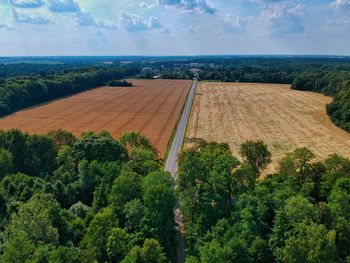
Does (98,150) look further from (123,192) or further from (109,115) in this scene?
(109,115)

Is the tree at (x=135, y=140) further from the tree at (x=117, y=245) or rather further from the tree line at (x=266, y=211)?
the tree at (x=117, y=245)

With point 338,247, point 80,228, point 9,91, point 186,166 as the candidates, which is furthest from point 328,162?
point 9,91

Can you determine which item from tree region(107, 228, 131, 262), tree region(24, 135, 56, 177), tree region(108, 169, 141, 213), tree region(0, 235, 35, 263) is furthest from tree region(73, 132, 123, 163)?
tree region(0, 235, 35, 263)

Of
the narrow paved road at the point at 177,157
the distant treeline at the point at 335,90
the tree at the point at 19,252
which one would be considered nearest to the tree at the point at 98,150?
the narrow paved road at the point at 177,157

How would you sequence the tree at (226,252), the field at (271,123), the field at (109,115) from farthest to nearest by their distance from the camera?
the field at (109,115)
the field at (271,123)
the tree at (226,252)

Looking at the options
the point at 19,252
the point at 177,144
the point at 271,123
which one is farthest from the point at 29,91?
the point at 19,252
